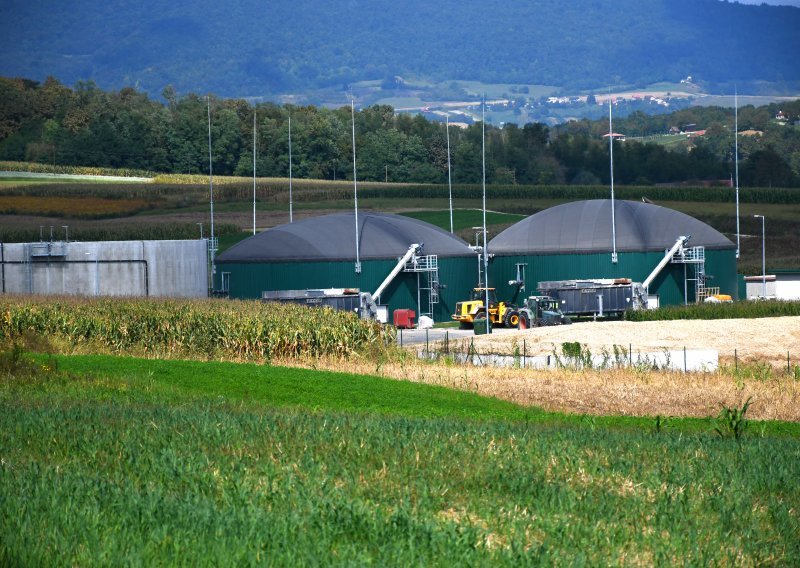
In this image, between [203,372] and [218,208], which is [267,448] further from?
[218,208]

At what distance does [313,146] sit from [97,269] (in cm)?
7600

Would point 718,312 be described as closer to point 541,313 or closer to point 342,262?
point 541,313

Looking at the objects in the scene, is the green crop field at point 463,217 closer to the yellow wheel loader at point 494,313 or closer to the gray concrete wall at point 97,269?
the gray concrete wall at point 97,269

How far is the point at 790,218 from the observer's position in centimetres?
10962

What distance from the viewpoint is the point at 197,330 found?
38.0 meters

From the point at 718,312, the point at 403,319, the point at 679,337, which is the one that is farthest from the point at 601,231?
the point at 679,337

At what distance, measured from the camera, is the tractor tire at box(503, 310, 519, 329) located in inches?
2224

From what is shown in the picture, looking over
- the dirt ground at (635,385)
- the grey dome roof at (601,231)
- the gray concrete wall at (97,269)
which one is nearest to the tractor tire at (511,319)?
the grey dome roof at (601,231)

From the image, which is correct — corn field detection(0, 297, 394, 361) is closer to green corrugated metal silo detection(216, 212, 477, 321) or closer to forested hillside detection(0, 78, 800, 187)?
green corrugated metal silo detection(216, 212, 477, 321)

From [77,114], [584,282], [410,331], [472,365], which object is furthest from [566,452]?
[77,114]

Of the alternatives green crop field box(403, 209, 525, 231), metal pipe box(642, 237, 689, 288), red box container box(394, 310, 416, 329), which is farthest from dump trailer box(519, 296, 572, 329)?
green crop field box(403, 209, 525, 231)

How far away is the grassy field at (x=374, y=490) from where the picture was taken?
11.3 meters

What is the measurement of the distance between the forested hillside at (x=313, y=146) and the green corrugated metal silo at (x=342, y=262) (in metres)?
67.9

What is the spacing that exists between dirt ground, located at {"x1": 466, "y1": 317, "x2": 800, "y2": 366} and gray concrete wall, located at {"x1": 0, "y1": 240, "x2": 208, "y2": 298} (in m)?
19.4
